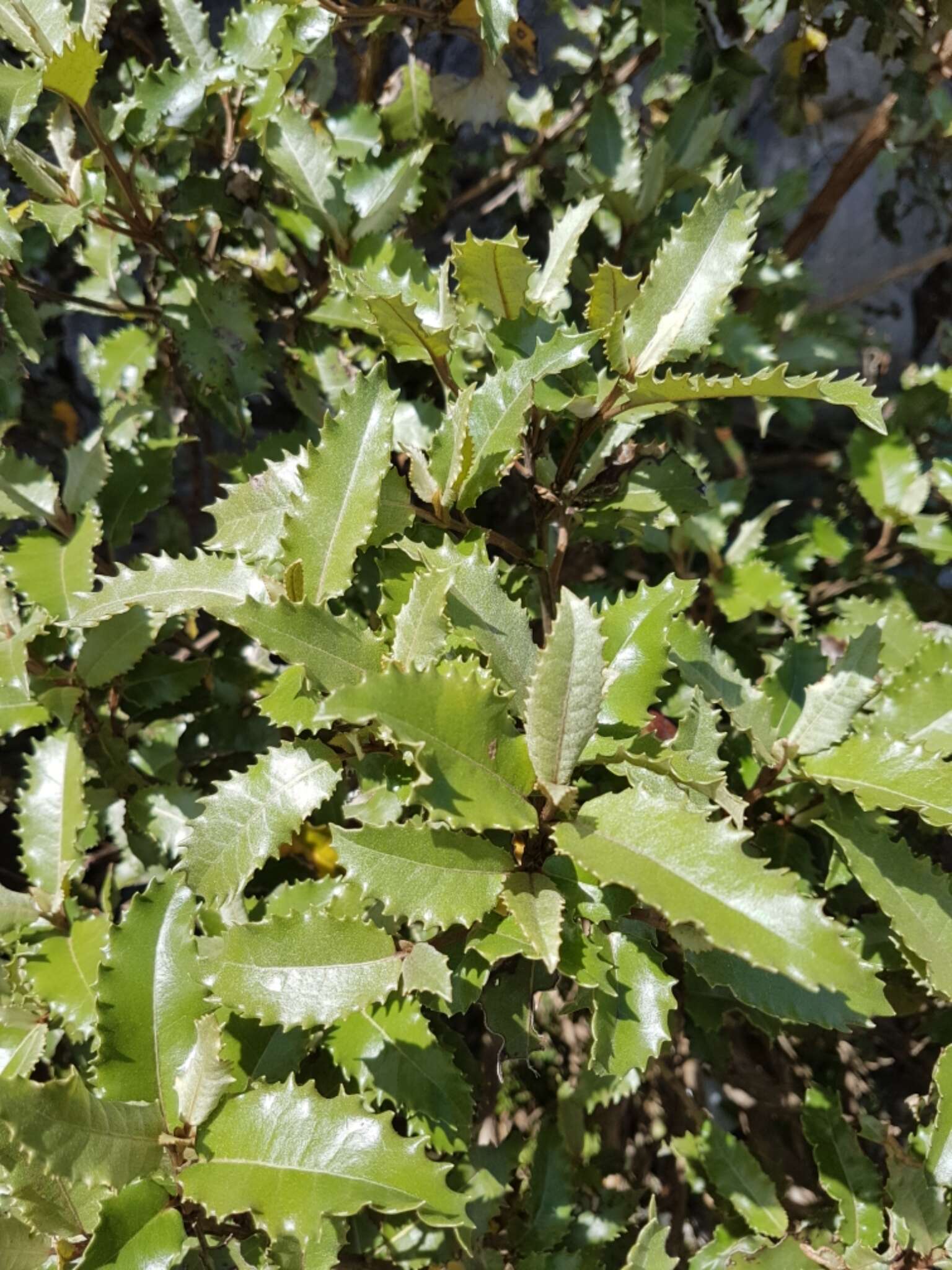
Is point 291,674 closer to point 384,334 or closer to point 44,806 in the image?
point 384,334

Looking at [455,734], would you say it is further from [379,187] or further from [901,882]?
[379,187]

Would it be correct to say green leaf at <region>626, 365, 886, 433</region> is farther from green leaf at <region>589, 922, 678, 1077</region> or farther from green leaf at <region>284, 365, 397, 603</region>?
green leaf at <region>589, 922, 678, 1077</region>

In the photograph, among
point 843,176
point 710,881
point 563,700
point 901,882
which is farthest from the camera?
point 843,176

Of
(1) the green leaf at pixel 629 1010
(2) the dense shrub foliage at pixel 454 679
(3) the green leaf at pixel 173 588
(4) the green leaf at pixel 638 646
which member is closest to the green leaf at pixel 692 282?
(2) the dense shrub foliage at pixel 454 679

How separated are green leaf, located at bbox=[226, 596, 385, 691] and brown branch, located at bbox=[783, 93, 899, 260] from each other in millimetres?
1548

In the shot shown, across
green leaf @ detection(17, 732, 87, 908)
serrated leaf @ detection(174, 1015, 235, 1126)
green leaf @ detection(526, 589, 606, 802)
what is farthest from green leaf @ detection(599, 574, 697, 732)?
green leaf @ detection(17, 732, 87, 908)

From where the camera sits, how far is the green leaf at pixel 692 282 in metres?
0.92

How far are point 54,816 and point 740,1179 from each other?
3.56 feet

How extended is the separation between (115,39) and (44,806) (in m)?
1.42

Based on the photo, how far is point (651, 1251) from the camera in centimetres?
101

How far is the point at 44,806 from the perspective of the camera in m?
1.17

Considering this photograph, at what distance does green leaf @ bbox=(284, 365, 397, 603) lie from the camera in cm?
86

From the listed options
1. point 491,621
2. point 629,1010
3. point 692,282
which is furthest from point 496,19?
point 629,1010

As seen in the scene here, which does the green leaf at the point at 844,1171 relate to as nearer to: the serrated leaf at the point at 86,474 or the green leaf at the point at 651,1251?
the green leaf at the point at 651,1251
